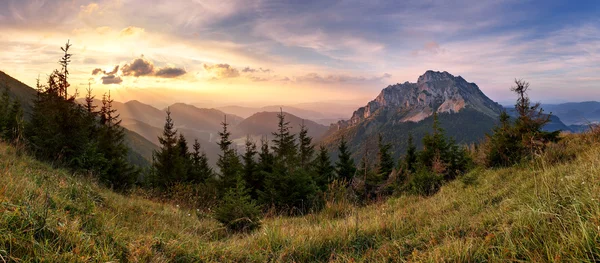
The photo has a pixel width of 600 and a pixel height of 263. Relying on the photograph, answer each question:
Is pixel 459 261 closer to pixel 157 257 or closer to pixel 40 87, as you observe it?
pixel 157 257

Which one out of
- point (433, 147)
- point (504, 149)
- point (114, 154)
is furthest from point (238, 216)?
point (114, 154)

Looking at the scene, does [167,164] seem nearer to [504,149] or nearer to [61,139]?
[61,139]

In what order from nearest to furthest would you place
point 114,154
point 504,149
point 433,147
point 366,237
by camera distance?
1. point 366,237
2. point 504,149
3. point 433,147
4. point 114,154

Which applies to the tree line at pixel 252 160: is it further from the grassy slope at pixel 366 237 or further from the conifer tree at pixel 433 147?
the grassy slope at pixel 366 237

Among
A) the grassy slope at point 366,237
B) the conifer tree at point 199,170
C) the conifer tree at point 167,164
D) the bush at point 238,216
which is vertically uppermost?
the grassy slope at point 366,237

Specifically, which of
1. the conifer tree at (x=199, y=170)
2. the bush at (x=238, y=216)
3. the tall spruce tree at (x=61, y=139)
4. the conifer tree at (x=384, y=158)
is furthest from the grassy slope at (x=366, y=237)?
the conifer tree at (x=199, y=170)

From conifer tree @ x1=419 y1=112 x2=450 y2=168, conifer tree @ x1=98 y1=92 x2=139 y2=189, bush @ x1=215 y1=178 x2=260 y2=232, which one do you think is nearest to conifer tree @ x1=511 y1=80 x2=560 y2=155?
conifer tree @ x1=419 y1=112 x2=450 y2=168

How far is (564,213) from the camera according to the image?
2.87 meters

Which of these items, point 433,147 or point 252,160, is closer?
point 433,147

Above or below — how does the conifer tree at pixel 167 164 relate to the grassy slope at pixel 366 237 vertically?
below

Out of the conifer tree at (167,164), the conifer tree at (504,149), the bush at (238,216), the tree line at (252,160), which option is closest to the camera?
the bush at (238,216)

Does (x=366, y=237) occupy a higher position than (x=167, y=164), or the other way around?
(x=366, y=237)

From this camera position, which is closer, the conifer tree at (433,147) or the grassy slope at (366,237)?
the grassy slope at (366,237)

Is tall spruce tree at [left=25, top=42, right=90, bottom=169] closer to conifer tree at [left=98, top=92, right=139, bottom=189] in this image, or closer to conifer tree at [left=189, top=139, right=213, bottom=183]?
conifer tree at [left=98, top=92, right=139, bottom=189]
